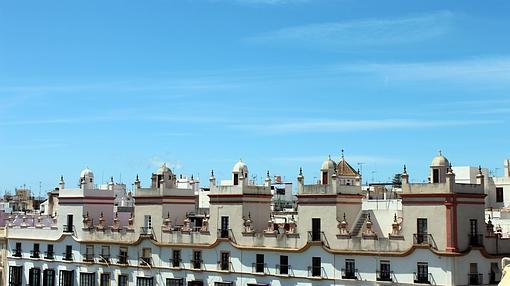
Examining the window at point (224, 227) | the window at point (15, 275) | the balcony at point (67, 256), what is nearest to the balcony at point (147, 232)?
the window at point (224, 227)

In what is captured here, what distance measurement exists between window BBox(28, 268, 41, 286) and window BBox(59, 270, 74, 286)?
2952 millimetres

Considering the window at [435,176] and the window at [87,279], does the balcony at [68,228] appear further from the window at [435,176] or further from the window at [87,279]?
the window at [435,176]

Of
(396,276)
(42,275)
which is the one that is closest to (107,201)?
(42,275)

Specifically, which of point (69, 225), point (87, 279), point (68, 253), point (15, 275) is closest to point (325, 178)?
point (87, 279)

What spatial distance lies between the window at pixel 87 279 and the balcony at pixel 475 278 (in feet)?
112

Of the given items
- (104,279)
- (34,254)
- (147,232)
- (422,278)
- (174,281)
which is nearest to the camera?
(422,278)

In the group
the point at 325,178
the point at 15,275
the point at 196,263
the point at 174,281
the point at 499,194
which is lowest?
the point at 15,275

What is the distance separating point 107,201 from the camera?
74.9 m

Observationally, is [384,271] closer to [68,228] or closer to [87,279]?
[87,279]

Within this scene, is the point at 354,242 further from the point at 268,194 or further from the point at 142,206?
the point at 142,206

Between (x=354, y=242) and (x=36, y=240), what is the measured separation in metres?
34.1

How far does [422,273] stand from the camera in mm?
52875

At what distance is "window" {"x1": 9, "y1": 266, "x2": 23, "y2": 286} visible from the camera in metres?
75.8

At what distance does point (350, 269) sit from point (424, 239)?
251 inches
